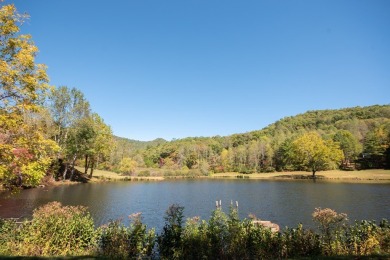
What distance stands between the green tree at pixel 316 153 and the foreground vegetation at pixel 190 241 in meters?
82.2

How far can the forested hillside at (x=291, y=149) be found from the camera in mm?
97500

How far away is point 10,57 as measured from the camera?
12492 millimetres

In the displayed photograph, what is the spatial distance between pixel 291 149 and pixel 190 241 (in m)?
107

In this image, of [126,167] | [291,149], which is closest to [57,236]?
[126,167]

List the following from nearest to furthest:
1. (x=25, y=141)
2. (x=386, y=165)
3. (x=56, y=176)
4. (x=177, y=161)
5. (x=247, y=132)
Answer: (x=25, y=141)
(x=56, y=176)
(x=386, y=165)
(x=177, y=161)
(x=247, y=132)

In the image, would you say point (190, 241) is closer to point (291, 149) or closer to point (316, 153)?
point (316, 153)

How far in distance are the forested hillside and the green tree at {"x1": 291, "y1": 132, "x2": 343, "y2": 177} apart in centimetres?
38

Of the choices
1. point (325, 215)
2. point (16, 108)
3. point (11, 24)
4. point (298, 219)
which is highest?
point (11, 24)

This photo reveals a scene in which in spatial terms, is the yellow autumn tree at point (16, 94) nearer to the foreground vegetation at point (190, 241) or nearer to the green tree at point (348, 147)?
the foreground vegetation at point (190, 241)

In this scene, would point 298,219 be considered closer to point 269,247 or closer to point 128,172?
point 269,247

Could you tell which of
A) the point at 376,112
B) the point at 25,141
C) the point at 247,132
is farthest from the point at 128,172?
the point at 376,112

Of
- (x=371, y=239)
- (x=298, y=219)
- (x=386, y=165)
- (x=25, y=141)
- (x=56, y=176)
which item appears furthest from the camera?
(x=386, y=165)

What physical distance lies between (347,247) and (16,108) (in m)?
17.3

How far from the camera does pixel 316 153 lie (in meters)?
89.2
